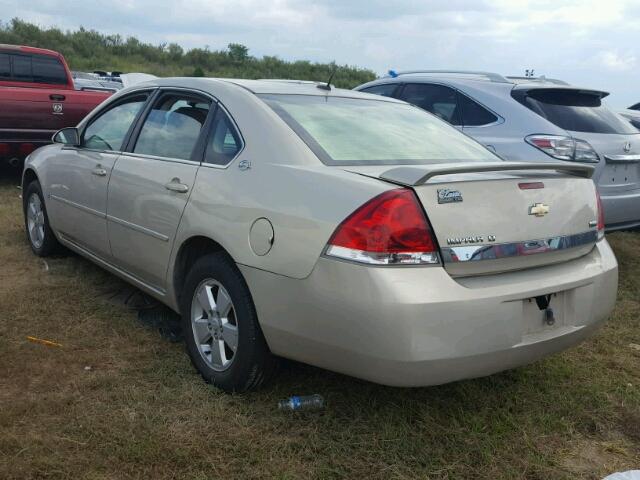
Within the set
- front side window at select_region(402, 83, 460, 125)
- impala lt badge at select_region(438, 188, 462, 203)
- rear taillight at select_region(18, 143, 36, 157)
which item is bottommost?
rear taillight at select_region(18, 143, 36, 157)

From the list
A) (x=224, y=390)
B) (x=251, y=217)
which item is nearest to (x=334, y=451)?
(x=224, y=390)

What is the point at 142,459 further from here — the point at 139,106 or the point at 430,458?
the point at 139,106

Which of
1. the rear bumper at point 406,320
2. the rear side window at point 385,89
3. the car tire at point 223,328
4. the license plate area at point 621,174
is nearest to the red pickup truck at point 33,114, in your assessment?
the rear side window at point 385,89

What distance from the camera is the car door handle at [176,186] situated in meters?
3.24

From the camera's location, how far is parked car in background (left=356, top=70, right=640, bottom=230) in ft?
16.3

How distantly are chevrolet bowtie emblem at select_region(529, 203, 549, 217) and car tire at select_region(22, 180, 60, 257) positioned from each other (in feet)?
12.4

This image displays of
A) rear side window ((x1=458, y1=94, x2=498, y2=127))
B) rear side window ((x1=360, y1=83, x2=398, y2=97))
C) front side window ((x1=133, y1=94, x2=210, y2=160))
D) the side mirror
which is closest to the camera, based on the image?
front side window ((x1=133, y1=94, x2=210, y2=160))

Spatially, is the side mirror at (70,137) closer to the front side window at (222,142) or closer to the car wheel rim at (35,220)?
the car wheel rim at (35,220)

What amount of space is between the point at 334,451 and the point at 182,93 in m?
2.17

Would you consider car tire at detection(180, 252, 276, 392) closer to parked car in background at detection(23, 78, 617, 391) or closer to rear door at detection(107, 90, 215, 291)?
parked car in background at detection(23, 78, 617, 391)

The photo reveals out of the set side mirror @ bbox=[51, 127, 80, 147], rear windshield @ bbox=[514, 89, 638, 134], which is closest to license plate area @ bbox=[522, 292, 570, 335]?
rear windshield @ bbox=[514, 89, 638, 134]

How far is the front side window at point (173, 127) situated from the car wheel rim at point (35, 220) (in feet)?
5.98

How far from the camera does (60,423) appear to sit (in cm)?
276

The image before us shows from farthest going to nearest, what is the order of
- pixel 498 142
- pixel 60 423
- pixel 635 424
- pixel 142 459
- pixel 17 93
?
pixel 17 93 < pixel 498 142 < pixel 635 424 < pixel 60 423 < pixel 142 459
